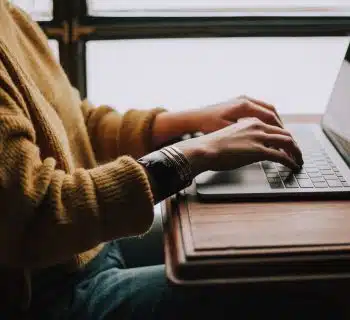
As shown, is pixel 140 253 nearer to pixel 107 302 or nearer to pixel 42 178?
pixel 107 302

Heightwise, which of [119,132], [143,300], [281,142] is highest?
[281,142]

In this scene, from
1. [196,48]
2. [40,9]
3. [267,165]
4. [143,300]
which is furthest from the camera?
[196,48]

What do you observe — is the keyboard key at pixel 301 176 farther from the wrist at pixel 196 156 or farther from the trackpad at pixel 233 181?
the wrist at pixel 196 156

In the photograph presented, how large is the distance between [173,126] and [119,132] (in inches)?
4.8

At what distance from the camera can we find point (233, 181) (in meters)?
0.78

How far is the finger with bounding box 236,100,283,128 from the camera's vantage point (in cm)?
92

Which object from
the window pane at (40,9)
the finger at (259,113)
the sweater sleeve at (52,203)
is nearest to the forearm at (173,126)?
the finger at (259,113)

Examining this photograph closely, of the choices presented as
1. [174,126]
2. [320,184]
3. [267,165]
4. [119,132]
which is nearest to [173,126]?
[174,126]

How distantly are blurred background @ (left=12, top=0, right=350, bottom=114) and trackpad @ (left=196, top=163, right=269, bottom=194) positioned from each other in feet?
1.94

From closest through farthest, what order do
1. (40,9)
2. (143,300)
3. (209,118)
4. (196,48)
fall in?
(143,300) < (209,118) < (40,9) < (196,48)

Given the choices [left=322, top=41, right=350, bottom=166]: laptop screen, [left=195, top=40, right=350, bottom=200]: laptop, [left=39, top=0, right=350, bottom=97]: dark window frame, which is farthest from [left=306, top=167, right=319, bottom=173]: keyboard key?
[left=39, top=0, right=350, bottom=97]: dark window frame

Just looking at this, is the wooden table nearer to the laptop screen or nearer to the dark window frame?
the laptop screen

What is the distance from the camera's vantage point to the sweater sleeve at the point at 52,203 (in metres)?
0.62

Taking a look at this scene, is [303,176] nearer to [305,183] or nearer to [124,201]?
[305,183]
